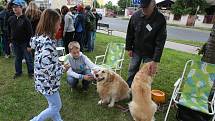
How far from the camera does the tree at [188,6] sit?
98.7 feet

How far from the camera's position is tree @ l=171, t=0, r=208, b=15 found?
30.1 m

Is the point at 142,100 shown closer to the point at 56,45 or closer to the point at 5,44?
the point at 56,45

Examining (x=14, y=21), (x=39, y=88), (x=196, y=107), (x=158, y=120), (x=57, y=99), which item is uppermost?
(x=14, y=21)

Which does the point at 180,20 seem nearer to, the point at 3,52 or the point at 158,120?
the point at 3,52

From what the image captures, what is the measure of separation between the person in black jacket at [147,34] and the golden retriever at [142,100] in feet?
0.62

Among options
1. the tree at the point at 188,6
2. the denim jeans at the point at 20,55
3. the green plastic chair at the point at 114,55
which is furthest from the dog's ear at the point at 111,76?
the tree at the point at 188,6

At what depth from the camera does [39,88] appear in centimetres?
307

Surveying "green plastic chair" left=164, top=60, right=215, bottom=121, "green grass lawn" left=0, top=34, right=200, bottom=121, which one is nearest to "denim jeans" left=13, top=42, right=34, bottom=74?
"green grass lawn" left=0, top=34, right=200, bottom=121

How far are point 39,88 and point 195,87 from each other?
2.72 metres

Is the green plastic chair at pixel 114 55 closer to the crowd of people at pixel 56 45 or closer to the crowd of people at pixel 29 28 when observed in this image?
the crowd of people at pixel 56 45

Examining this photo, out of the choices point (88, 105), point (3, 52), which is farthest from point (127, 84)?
point (3, 52)

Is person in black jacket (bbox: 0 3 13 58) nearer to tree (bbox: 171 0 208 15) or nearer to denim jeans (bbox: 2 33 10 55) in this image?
denim jeans (bbox: 2 33 10 55)

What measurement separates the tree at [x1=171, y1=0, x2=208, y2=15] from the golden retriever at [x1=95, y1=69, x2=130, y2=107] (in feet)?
92.2

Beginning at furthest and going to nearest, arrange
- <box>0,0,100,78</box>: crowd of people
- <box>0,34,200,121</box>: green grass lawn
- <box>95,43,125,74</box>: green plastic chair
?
<box>95,43,125,74</box>: green plastic chair < <box>0,0,100,78</box>: crowd of people < <box>0,34,200,121</box>: green grass lawn
